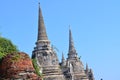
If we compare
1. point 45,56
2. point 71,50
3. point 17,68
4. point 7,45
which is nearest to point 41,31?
point 45,56

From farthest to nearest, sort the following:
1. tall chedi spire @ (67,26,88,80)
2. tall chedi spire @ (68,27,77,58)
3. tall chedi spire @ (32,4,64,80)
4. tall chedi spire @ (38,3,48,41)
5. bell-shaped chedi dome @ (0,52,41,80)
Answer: tall chedi spire @ (68,27,77,58)
tall chedi spire @ (67,26,88,80)
tall chedi spire @ (38,3,48,41)
tall chedi spire @ (32,4,64,80)
bell-shaped chedi dome @ (0,52,41,80)

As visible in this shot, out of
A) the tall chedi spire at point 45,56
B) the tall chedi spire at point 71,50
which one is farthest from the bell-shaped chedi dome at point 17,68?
the tall chedi spire at point 71,50

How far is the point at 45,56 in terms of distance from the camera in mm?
55344

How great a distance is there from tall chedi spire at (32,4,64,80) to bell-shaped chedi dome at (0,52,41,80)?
127ft

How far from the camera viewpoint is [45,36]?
56594 millimetres

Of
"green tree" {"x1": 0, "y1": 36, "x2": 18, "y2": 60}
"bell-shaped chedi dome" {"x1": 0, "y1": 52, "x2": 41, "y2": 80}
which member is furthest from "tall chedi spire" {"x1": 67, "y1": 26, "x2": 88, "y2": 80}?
"bell-shaped chedi dome" {"x1": 0, "y1": 52, "x2": 41, "y2": 80}

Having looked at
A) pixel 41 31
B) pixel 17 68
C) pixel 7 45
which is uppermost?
pixel 41 31

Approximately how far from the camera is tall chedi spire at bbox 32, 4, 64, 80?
54625mm

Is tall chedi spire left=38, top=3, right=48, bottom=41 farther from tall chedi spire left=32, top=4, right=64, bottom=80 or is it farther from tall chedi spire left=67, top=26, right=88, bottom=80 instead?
tall chedi spire left=67, top=26, right=88, bottom=80

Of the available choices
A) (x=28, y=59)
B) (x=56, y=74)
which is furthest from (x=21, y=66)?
(x=56, y=74)

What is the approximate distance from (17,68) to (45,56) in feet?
133

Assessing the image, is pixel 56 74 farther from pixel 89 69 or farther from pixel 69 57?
pixel 89 69

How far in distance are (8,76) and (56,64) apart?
40793 mm

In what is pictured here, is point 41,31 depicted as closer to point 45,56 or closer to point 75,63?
point 45,56
